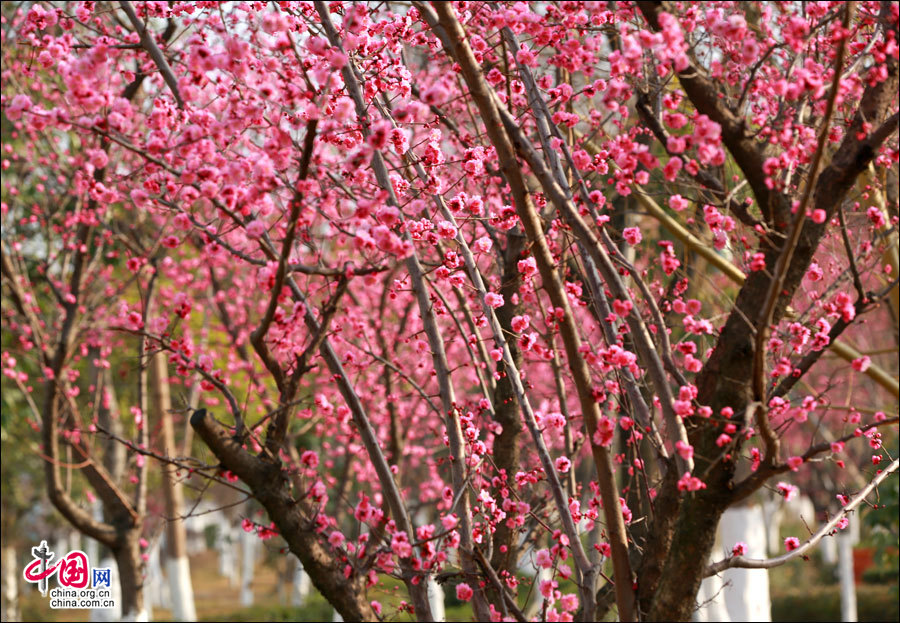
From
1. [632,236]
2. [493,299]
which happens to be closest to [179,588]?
[493,299]

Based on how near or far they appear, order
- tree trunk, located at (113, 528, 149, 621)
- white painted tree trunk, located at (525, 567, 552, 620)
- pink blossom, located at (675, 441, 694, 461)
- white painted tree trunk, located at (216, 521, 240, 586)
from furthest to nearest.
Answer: white painted tree trunk, located at (216, 521, 240, 586), tree trunk, located at (113, 528, 149, 621), white painted tree trunk, located at (525, 567, 552, 620), pink blossom, located at (675, 441, 694, 461)

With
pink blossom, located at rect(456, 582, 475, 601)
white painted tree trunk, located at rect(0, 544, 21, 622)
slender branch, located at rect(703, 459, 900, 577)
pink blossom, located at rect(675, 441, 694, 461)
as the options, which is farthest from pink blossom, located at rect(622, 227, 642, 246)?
white painted tree trunk, located at rect(0, 544, 21, 622)

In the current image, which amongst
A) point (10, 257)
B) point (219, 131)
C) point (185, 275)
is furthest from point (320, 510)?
point (185, 275)

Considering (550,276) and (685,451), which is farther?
(550,276)

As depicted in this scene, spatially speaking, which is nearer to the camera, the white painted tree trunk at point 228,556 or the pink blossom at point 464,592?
the pink blossom at point 464,592

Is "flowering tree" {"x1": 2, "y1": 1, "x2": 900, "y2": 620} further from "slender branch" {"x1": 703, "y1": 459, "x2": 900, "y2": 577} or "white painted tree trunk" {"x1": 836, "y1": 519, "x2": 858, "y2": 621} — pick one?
"white painted tree trunk" {"x1": 836, "y1": 519, "x2": 858, "y2": 621}

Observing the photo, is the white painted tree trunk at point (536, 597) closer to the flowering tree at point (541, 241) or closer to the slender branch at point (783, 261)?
the flowering tree at point (541, 241)

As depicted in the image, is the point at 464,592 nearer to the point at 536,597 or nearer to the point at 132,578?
the point at 132,578

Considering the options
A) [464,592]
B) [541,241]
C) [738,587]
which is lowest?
[738,587]

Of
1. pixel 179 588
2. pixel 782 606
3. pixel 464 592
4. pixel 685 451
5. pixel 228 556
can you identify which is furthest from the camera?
pixel 228 556

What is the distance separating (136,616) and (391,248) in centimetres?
777

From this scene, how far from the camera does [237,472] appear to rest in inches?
156

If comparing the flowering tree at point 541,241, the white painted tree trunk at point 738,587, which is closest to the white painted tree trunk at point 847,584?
the white painted tree trunk at point 738,587

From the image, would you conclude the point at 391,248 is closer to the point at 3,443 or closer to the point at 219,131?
the point at 219,131
